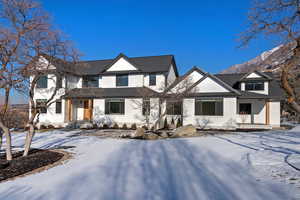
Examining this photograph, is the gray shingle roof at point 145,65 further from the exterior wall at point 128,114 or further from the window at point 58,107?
the window at point 58,107

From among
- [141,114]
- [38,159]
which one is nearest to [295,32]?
[38,159]

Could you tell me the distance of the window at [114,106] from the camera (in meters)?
18.7

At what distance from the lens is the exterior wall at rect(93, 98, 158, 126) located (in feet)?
58.4

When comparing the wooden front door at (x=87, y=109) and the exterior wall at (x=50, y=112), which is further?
the wooden front door at (x=87, y=109)

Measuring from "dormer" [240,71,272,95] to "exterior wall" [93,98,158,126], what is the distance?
33.3 ft

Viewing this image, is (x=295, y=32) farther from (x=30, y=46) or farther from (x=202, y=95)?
(x=202, y=95)

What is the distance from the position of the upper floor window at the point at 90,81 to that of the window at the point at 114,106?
3.40 m

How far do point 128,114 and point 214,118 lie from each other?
28.0ft

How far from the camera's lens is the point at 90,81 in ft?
70.1

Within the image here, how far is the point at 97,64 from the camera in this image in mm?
23062

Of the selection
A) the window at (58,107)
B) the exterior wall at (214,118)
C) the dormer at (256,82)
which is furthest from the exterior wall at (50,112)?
the dormer at (256,82)

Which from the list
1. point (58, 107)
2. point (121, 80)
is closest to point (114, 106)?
point (121, 80)

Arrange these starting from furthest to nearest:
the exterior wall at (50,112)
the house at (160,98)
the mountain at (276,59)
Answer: the exterior wall at (50,112), the house at (160,98), the mountain at (276,59)

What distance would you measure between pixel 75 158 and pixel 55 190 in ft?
10.3
